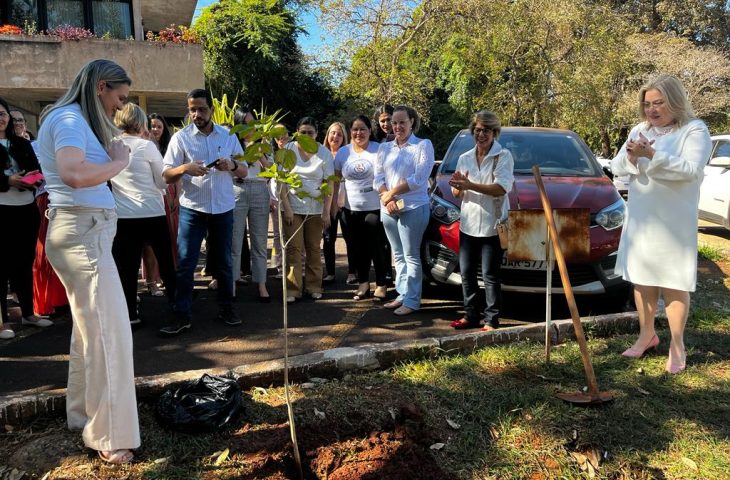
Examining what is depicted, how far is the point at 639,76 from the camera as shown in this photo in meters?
25.6

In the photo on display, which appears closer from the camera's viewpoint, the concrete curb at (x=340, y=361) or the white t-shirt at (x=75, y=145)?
the white t-shirt at (x=75, y=145)

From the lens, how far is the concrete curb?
10.1ft

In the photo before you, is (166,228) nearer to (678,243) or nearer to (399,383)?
(399,383)

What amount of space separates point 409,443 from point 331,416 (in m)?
0.52

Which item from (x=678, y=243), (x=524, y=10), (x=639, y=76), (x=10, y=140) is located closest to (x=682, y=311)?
(x=678, y=243)

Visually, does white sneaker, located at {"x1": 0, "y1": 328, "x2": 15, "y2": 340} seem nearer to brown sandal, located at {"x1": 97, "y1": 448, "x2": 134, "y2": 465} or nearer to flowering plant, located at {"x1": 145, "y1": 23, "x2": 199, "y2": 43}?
brown sandal, located at {"x1": 97, "y1": 448, "x2": 134, "y2": 465}

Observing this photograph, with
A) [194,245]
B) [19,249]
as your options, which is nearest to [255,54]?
[19,249]

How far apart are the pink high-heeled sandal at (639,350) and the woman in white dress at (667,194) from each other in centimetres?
23

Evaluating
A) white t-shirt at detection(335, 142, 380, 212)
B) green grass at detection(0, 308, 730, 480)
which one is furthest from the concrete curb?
white t-shirt at detection(335, 142, 380, 212)

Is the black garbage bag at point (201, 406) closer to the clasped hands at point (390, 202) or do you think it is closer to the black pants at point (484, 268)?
the black pants at point (484, 268)

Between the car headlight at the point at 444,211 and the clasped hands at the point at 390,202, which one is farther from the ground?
the clasped hands at the point at 390,202

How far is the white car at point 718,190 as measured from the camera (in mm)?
9680

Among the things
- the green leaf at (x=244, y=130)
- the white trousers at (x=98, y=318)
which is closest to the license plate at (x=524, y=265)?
the green leaf at (x=244, y=130)

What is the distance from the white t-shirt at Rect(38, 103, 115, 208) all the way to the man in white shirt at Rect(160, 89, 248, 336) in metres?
1.85
